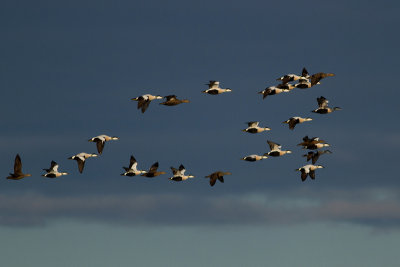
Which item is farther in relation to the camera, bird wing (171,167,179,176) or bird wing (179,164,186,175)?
bird wing (179,164,186,175)

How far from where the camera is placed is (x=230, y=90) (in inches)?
7308

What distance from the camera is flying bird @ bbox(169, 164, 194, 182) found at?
609 feet

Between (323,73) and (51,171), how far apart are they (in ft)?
113

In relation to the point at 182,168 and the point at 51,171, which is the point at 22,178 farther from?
the point at 182,168

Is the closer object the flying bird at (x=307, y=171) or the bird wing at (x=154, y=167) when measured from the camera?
the flying bird at (x=307, y=171)

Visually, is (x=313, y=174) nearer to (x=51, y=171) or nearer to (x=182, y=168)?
(x=182, y=168)

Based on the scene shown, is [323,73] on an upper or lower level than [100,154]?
upper

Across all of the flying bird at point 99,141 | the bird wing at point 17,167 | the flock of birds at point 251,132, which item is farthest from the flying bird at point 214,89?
the bird wing at point 17,167

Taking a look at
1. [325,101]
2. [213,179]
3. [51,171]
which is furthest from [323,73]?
[51,171]

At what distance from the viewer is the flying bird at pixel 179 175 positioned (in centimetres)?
18550

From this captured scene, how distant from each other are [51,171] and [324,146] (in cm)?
3317

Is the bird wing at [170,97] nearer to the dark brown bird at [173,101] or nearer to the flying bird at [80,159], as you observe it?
the dark brown bird at [173,101]

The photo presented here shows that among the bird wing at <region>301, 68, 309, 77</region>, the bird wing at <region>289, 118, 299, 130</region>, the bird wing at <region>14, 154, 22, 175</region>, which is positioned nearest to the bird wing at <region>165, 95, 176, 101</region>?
the bird wing at <region>289, 118, 299, 130</region>

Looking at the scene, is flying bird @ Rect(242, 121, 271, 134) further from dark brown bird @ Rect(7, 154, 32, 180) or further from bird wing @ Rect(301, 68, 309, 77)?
dark brown bird @ Rect(7, 154, 32, 180)
